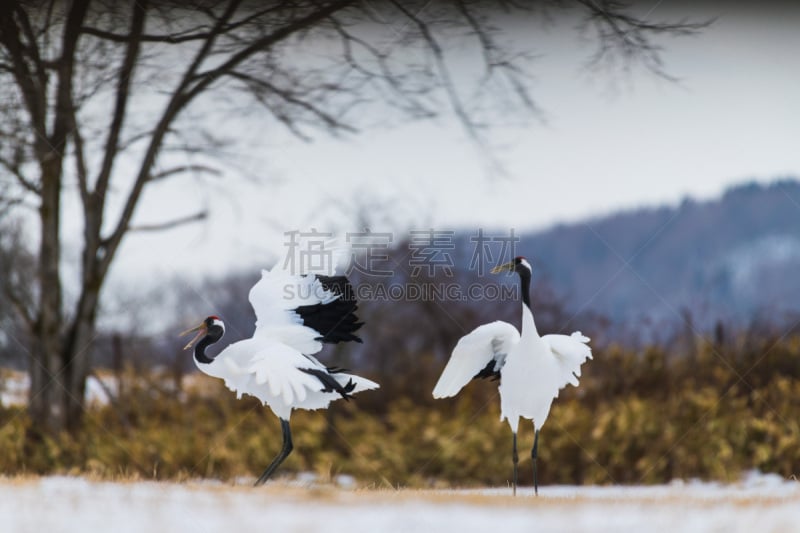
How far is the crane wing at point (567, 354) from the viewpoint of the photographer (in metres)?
4.53

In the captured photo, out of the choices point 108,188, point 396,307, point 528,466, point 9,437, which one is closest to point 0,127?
point 108,188

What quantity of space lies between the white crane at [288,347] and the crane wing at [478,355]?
0.41 meters

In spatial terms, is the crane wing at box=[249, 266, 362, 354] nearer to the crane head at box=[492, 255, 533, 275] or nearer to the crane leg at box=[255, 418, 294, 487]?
the crane leg at box=[255, 418, 294, 487]

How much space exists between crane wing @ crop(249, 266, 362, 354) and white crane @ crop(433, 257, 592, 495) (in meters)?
0.58

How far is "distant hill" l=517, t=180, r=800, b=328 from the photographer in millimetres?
7797

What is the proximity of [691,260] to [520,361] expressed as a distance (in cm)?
669

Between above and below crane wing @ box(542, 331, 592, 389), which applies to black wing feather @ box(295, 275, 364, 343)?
above

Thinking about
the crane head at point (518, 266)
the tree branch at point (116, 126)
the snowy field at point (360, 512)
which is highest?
the tree branch at point (116, 126)

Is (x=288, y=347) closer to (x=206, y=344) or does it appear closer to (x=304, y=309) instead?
(x=304, y=309)

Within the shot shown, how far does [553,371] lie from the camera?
447 centimetres

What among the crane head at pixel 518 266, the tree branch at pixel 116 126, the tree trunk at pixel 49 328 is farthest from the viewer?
the tree trunk at pixel 49 328

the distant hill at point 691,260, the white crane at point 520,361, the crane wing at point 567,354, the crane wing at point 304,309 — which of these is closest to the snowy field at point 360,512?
the white crane at point 520,361

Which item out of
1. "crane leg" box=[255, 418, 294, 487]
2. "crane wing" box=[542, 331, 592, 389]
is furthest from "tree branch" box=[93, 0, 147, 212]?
"crane wing" box=[542, 331, 592, 389]

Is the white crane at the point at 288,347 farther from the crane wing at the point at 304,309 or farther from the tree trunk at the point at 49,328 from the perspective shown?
the tree trunk at the point at 49,328
